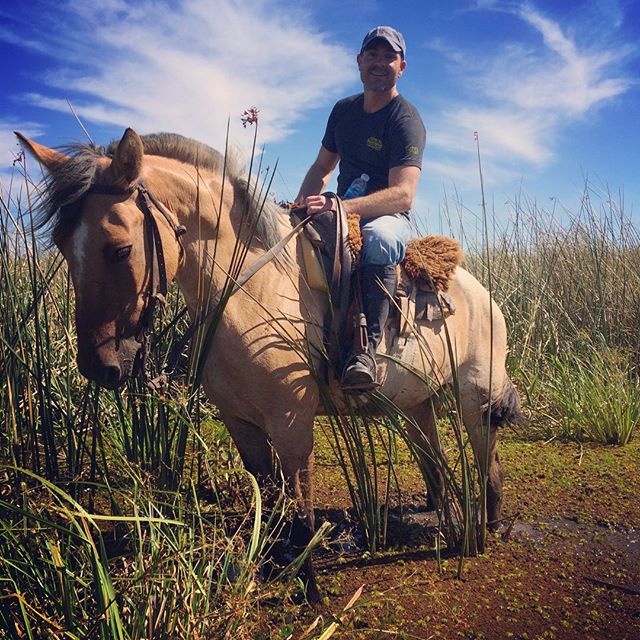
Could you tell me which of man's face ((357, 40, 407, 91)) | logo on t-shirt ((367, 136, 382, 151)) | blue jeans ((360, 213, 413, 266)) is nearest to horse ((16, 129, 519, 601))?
blue jeans ((360, 213, 413, 266))

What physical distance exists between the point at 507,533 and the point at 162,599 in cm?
224

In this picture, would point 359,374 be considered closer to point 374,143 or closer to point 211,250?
point 211,250

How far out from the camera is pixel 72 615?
5.53 feet

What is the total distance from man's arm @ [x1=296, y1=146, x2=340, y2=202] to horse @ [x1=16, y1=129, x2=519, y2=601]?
1.07 m

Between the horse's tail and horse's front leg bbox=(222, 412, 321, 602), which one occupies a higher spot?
the horse's tail

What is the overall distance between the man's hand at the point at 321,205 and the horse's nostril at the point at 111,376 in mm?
1222

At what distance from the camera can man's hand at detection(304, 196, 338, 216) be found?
287cm

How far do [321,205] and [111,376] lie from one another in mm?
1310

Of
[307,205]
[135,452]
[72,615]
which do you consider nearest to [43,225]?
[135,452]

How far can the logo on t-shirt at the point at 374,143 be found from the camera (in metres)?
3.28

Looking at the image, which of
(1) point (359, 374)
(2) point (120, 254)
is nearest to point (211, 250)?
(2) point (120, 254)

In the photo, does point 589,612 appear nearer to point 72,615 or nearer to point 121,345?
point 72,615

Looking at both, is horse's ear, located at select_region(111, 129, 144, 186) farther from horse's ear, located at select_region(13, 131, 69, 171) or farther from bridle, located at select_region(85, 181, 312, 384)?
horse's ear, located at select_region(13, 131, 69, 171)

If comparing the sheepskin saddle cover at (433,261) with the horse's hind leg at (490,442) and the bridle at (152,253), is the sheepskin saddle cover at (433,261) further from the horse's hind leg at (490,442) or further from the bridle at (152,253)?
the bridle at (152,253)
